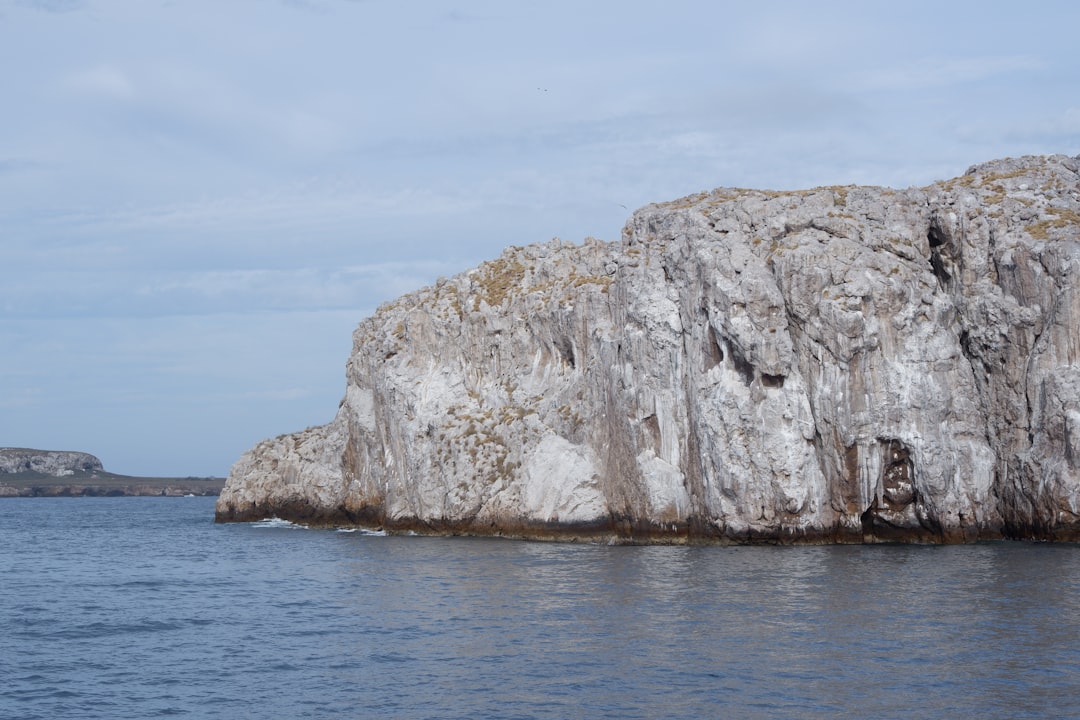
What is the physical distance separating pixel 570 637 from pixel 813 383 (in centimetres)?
3213

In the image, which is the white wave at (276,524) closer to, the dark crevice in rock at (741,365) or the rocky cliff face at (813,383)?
the rocky cliff face at (813,383)

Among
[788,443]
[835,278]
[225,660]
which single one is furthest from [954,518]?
[225,660]

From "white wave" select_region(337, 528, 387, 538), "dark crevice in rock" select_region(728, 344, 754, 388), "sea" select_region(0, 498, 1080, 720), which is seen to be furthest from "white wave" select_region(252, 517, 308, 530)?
"dark crevice in rock" select_region(728, 344, 754, 388)

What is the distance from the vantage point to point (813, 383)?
2628 inches

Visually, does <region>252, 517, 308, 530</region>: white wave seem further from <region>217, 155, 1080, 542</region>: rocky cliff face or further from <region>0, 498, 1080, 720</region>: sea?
<region>0, 498, 1080, 720</region>: sea

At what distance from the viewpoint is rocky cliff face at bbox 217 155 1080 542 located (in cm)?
6519

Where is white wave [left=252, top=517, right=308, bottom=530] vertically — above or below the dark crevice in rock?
below

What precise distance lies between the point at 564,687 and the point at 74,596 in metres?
34.4

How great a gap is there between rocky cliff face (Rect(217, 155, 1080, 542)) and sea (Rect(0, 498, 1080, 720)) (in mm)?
3794

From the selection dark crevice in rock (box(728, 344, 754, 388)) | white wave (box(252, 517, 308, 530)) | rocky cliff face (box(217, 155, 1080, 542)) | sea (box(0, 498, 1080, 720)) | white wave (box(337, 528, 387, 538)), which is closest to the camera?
sea (box(0, 498, 1080, 720))

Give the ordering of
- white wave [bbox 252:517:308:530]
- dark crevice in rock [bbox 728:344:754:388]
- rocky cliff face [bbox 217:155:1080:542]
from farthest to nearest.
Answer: white wave [bbox 252:517:308:530] → dark crevice in rock [bbox 728:344:754:388] → rocky cliff face [bbox 217:155:1080:542]

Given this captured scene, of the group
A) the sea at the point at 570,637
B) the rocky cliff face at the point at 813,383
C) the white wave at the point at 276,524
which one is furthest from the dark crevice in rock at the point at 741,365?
the white wave at the point at 276,524

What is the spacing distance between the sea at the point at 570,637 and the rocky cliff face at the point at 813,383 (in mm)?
3794

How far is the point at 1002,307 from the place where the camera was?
67875 mm
